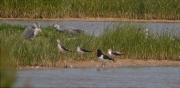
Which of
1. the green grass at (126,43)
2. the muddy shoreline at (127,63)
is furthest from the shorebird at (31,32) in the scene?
the muddy shoreline at (127,63)

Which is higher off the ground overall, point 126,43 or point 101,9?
point 101,9

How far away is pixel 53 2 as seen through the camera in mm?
29297

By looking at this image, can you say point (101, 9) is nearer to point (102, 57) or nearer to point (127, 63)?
point (127, 63)

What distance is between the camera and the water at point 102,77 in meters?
13.0

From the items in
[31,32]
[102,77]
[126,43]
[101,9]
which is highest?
[101,9]

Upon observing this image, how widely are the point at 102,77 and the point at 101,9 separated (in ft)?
53.6

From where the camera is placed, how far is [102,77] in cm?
1395

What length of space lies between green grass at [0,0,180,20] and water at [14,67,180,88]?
1355 centimetres

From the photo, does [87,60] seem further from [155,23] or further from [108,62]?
[155,23]

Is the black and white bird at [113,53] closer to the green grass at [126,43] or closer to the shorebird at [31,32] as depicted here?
the green grass at [126,43]

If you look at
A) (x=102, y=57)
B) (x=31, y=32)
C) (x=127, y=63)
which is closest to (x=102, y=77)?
(x=102, y=57)

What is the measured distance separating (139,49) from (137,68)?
33.4 inches

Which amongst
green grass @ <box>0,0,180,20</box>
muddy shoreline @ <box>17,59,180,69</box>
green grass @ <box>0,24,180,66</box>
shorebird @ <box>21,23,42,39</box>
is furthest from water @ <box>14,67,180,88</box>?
green grass @ <box>0,0,180,20</box>

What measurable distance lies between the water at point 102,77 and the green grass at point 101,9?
44.4ft
